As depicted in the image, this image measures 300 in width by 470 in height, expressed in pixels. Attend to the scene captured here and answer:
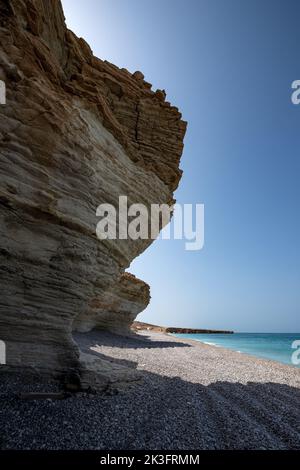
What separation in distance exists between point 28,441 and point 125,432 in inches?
94.4

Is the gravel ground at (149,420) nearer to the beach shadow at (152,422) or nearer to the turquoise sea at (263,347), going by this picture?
the beach shadow at (152,422)

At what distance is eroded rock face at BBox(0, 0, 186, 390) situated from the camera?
7578 millimetres

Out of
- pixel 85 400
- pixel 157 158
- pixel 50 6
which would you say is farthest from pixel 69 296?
pixel 50 6

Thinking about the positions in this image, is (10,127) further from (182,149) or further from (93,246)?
(182,149)

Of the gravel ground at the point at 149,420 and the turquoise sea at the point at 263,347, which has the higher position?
the gravel ground at the point at 149,420

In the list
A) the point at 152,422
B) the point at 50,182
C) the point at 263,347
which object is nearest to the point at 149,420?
the point at 152,422

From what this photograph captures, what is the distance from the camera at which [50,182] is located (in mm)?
8305

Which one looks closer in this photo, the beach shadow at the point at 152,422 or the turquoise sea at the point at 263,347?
the beach shadow at the point at 152,422

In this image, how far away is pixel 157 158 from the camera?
13945 millimetres

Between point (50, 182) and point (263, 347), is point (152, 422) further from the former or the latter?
point (263, 347)

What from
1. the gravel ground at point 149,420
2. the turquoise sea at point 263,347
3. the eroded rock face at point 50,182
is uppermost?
the eroded rock face at point 50,182

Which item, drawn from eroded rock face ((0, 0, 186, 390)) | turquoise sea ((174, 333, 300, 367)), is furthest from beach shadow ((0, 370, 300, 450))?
turquoise sea ((174, 333, 300, 367))

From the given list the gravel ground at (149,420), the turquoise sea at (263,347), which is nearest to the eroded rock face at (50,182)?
the gravel ground at (149,420)

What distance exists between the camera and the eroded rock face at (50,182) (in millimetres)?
7578
